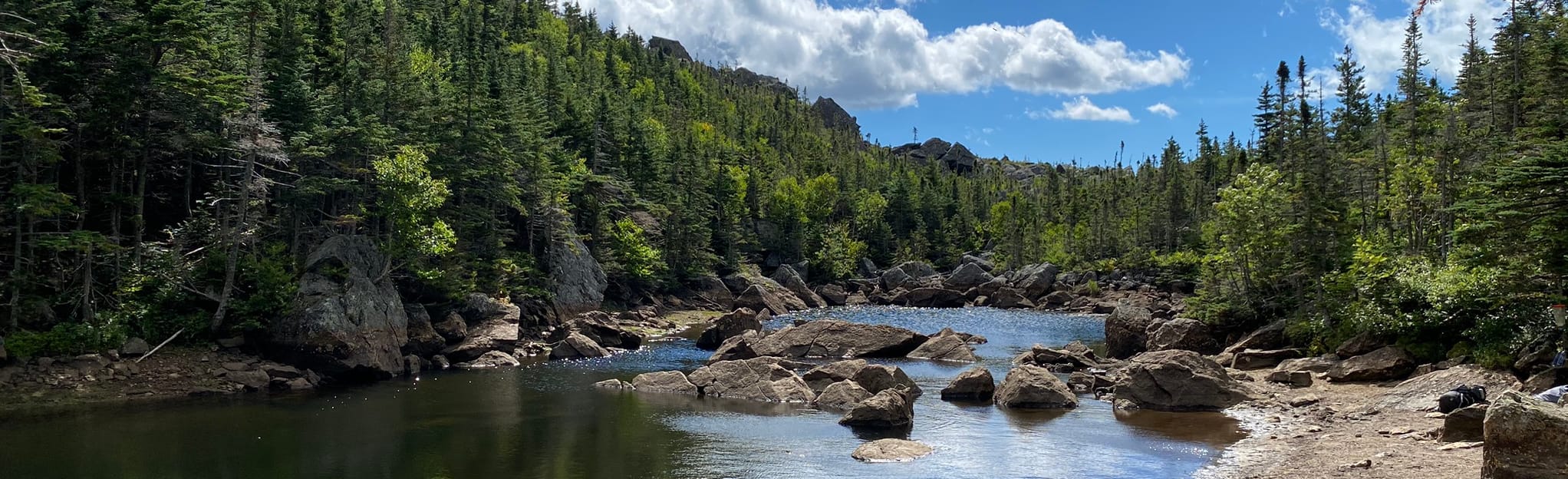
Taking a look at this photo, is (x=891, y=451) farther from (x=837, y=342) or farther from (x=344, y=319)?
(x=344, y=319)

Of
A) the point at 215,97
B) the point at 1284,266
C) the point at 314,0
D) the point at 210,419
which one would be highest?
the point at 314,0

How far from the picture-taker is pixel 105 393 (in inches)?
1373

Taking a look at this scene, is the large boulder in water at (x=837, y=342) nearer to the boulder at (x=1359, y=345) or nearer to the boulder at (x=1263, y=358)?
the boulder at (x=1263, y=358)

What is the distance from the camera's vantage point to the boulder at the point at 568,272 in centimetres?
6588

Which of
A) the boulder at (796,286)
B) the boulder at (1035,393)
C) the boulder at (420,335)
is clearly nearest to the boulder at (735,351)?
the boulder at (420,335)

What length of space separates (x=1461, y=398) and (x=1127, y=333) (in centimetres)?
2443

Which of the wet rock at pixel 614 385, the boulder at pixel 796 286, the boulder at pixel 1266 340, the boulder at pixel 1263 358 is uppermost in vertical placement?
the boulder at pixel 796 286

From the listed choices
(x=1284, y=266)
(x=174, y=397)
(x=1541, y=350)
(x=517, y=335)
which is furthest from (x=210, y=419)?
(x=1284, y=266)

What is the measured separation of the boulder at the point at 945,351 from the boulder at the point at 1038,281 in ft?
189

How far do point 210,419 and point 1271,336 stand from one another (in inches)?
A: 1850

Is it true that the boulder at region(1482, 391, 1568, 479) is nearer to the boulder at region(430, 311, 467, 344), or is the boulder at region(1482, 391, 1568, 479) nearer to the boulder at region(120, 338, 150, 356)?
the boulder at region(120, 338, 150, 356)

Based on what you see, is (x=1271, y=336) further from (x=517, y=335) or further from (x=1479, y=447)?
(x=517, y=335)

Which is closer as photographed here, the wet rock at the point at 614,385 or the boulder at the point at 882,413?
the boulder at the point at 882,413

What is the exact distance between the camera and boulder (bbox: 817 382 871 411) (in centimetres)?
3506
